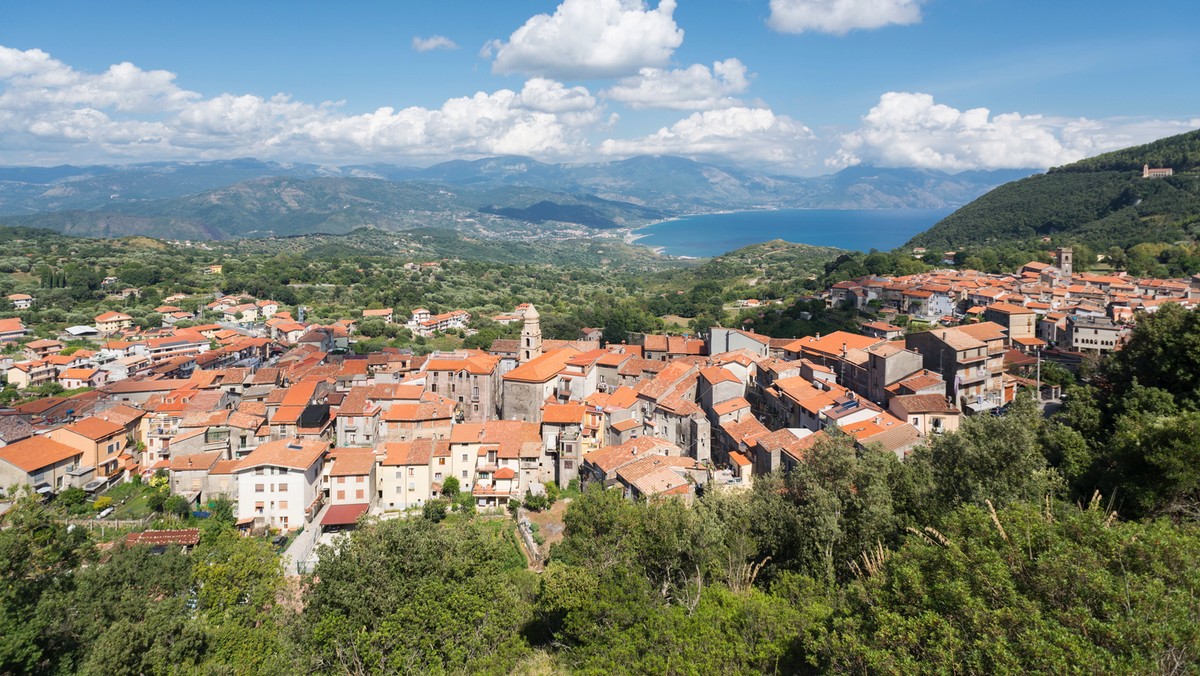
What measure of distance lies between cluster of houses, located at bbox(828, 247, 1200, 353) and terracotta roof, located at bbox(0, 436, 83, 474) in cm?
6138

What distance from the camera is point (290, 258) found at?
470 ft

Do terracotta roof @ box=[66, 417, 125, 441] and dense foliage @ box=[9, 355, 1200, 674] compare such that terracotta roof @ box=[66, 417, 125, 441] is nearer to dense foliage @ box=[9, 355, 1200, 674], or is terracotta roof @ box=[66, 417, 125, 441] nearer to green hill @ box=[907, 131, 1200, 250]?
dense foliage @ box=[9, 355, 1200, 674]

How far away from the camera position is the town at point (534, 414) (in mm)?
33719

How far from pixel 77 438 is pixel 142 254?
115 metres

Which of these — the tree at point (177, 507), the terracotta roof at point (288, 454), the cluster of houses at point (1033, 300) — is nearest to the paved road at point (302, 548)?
the terracotta roof at point (288, 454)

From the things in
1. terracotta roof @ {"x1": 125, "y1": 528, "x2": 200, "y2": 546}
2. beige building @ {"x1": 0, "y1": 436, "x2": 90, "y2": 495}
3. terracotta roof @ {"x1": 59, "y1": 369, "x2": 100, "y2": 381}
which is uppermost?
terracotta roof @ {"x1": 59, "y1": 369, "x2": 100, "y2": 381}

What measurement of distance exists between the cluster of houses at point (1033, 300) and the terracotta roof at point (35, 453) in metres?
61.4

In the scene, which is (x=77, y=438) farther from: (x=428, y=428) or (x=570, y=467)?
(x=570, y=467)

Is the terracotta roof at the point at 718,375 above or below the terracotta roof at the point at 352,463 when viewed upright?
Result: above

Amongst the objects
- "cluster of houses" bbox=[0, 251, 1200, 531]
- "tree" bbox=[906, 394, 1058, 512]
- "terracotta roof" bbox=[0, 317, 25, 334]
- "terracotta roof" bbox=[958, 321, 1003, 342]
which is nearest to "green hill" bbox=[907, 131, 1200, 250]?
"cluster of houses" bbox=[0, 251, 1200, 531]

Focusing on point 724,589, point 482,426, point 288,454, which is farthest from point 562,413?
point 724,589

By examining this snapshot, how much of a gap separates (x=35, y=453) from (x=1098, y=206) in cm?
15231

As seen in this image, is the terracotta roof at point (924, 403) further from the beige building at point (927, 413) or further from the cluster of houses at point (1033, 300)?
the cluster of houses at point (1033, 300)

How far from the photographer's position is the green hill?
96.1 m
